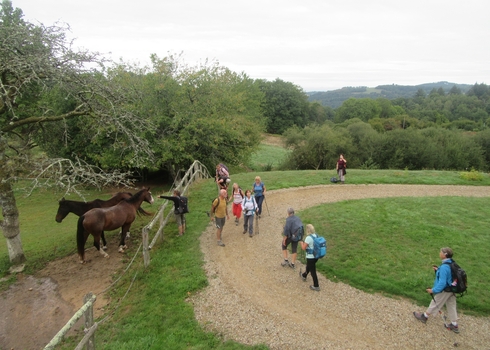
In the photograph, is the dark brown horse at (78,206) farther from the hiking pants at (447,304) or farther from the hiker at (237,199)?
the hiking pants at (447,304)

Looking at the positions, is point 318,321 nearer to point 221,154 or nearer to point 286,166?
point 221,154

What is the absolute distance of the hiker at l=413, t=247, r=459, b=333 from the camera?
6785 mm

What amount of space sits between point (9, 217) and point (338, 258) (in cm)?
1040

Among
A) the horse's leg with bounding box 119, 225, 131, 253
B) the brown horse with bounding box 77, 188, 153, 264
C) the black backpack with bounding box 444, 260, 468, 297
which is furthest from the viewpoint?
the horse's leg with bounding box 119, 225, 131, 253

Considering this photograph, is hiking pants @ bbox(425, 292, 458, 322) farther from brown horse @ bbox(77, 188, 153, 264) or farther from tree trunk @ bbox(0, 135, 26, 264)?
tree trunk @ bbox(0, 135, 26, 264)

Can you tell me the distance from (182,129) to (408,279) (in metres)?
16.6

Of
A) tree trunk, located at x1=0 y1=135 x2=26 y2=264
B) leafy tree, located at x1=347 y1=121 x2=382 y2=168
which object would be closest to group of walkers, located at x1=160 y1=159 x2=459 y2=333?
tree trunk, located at x1=0 y1=135 x2=26 y2=264

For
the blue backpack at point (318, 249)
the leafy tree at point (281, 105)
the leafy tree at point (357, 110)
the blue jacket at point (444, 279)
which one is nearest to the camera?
the blue jacket at point (444, 279)

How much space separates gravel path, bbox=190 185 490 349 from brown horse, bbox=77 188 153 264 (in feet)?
9.40

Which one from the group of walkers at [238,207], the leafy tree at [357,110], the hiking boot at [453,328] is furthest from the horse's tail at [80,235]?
the leafy tree at [357,110]

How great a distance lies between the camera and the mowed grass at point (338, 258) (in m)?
7.22

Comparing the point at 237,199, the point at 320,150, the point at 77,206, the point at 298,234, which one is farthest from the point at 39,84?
the point at 320,150

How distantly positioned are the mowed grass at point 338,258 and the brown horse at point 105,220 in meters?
1.45

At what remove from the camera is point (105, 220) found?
9.95 meters
